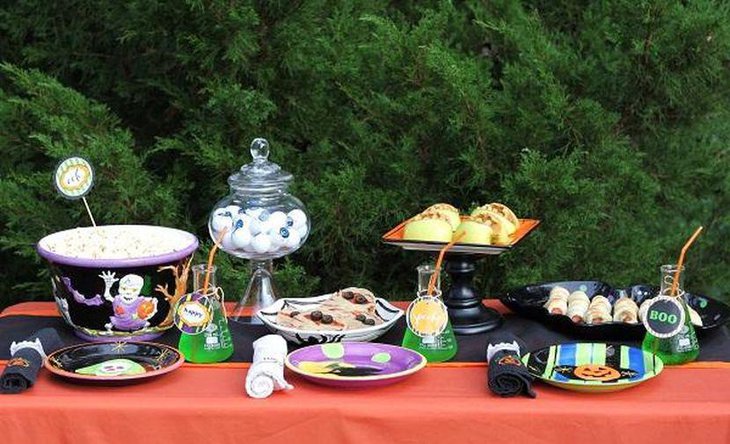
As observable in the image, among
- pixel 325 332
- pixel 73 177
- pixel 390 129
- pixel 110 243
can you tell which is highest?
pixel 390 129

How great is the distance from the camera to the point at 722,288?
342 centimetres

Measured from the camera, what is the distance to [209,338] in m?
1.88

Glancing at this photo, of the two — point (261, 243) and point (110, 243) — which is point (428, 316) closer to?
point (261, 243)

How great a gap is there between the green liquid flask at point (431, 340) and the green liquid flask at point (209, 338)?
319mm

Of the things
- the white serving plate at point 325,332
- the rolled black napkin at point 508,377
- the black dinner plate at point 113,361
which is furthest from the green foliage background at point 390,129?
the rolled black napkin at point 508,377

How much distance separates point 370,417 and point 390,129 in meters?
1.51

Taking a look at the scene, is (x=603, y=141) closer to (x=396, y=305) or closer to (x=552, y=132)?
(x=552, y=132)

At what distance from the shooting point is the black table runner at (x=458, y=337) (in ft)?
6.27

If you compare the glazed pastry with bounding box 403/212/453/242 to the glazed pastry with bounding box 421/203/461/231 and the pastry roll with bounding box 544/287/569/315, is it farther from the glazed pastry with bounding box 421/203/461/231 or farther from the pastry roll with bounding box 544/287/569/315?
the pastry roll with bounding box 544/287/569/315

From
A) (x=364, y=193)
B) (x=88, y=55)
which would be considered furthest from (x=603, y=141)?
(x=88, y=55)

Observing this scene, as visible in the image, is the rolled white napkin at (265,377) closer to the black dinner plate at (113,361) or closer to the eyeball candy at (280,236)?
the black dinner plate at (113,361)

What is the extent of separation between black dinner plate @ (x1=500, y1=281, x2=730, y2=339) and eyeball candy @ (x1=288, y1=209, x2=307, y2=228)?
0.42 metres

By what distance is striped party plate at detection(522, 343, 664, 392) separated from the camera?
1695 millimetres

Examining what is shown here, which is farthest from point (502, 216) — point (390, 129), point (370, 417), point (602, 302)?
point (390, 129)
